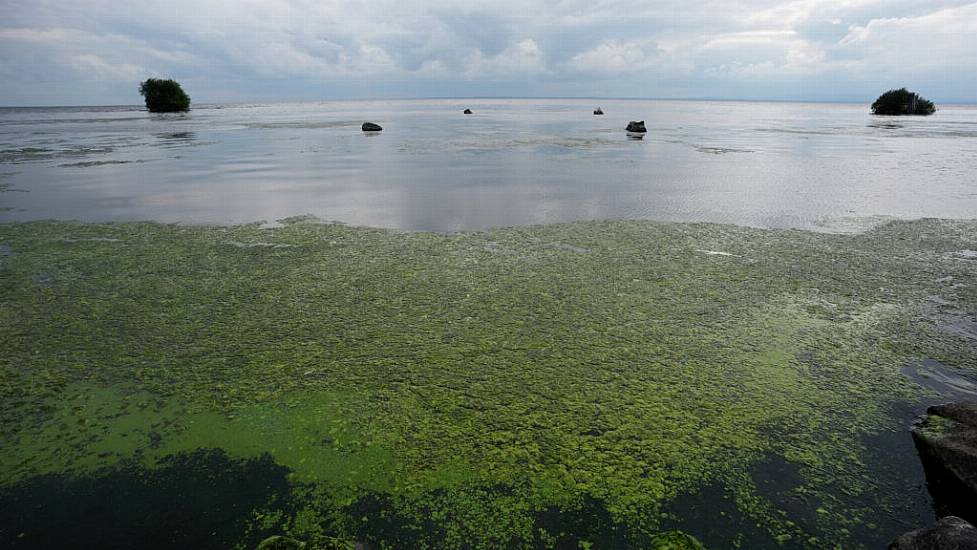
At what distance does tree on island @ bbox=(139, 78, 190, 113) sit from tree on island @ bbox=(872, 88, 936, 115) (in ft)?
227

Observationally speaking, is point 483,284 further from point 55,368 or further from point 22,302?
point 22,302

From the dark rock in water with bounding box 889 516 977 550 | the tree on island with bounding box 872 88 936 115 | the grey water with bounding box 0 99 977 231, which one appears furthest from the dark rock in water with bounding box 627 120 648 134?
the tree on island with bounding box 872 88 936 115

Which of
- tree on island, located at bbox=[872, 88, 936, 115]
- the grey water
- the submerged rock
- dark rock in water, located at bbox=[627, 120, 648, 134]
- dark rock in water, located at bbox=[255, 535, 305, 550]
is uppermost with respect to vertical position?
tree on island, located at bbox=[872, 88, 936, 115]

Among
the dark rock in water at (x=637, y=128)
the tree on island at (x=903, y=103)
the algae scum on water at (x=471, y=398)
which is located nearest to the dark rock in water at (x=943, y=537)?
the algae scum on water at (x=471, y=398)

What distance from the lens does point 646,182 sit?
10.9 meters

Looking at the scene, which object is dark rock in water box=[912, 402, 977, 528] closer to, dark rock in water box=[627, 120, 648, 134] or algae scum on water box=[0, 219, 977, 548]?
algae scum on water box=[0, 219, 977, 548]

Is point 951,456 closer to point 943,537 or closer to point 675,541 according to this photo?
point 943,537

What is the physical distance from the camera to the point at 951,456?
88.2 inches

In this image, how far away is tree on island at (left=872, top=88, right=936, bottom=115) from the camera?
→ 48.2 m

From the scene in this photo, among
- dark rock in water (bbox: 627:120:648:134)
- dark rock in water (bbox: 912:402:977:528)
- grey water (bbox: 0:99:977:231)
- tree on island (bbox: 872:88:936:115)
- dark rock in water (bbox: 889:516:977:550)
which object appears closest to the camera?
dark rock in water (bbox: 889:516:977:550)

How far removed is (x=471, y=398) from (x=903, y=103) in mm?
62146

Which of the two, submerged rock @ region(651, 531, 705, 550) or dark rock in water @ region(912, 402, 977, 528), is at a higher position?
dark rock in water @ region(912, 402, 977, 528)

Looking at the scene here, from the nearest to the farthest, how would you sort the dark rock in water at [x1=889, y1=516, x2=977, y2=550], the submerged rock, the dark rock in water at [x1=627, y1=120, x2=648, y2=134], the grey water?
1. the dark rock in water at [x1=889, y1=516, x2=977, y2=550]
2. the submerged rock
3. the grey water
4. the dark rock in water at [x1=627, y1=120, x2=648, y2=134]

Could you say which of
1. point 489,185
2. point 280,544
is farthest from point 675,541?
point 489,185
